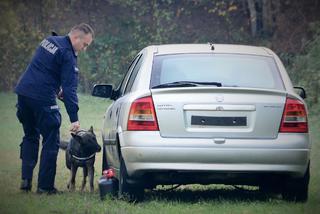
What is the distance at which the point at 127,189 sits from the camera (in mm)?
8969

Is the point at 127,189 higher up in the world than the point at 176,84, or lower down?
lower down

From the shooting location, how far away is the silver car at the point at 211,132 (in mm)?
8453

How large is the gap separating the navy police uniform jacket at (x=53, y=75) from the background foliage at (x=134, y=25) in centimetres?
2108

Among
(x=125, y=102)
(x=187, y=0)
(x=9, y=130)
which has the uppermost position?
(x=187, y=0)

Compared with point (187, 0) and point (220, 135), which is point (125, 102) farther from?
point (187, 0)

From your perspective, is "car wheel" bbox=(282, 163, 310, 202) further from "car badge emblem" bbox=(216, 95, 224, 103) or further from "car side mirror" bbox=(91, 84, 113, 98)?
"car side mirror" bbox=(91, 84, 113, 98)

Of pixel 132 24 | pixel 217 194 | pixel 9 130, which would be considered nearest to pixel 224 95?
pixel 217 194

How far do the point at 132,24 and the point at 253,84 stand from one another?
90.6ft

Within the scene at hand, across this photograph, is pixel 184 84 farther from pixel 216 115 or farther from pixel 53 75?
pixel 53 75

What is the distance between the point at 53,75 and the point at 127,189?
2.07m

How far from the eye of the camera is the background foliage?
106 feet

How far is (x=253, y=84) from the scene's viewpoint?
354 inches

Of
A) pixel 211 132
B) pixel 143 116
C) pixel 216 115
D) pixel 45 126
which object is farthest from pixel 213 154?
pixel 45 126

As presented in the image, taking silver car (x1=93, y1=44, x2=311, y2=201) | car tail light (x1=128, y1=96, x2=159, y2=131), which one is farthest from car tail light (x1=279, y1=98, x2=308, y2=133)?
Answer: car tail light (x1=128, y1=96, x2=159, y2=131)
